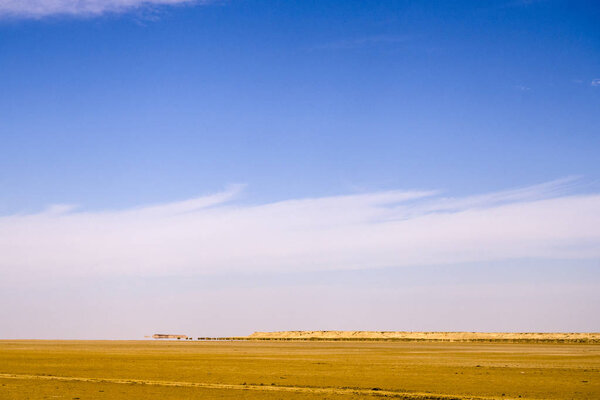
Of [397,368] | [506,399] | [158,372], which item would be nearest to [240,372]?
[158,372]

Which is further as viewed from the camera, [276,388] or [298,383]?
[298,383]

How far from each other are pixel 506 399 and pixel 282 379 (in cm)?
1054

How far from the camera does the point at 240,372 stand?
3120cm

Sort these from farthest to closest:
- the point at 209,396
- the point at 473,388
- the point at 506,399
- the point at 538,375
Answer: the point at 538,375, the point at 473,388, the point at 209,396, the point at 506,399

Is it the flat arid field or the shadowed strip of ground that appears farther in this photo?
the flat arid field

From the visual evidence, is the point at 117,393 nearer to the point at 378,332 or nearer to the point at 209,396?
the point at 209,396

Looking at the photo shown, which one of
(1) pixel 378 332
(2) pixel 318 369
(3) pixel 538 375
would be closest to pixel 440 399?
(3) pixel 538 375

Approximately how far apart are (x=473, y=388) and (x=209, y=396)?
9747 millimetres

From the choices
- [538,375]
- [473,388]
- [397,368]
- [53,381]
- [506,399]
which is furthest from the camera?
[397,368]

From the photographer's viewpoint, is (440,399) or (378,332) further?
(378,332)

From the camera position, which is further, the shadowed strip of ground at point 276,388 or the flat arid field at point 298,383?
the flat arid field at point 298,383

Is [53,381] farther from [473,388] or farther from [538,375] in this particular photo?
[538,375]

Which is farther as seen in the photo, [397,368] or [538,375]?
[397,368]

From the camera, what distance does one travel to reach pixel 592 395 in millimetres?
20719
